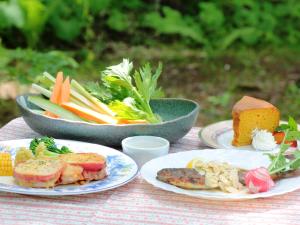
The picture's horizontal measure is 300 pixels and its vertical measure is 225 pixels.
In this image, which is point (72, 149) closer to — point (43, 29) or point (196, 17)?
point (43, 29)

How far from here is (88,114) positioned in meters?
2.30

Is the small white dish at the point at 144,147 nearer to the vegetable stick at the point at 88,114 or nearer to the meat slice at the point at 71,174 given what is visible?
the vegetable stick at the point at 88,114

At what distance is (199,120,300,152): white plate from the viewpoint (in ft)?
7.36

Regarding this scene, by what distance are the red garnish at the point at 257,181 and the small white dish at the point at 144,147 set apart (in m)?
0.33

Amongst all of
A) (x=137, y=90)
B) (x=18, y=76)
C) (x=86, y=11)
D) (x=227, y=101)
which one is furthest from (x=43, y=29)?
(x=137, y=90)

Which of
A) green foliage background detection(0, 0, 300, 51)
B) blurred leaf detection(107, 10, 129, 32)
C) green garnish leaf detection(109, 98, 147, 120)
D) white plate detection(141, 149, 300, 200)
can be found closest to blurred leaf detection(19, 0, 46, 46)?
green foliage background detection(0, 0, 300, 51)

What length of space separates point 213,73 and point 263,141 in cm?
387

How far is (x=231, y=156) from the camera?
6.82 feet

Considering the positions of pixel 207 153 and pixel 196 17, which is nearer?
pixel 207 153

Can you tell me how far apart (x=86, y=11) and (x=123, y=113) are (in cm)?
394

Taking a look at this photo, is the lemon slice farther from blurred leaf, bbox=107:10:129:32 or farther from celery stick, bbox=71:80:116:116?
blurred leaf, bbox=107:10:129:32

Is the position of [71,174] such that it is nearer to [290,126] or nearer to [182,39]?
[290,126]

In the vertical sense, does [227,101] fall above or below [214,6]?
below

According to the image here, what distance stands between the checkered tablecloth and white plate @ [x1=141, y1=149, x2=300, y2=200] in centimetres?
3
